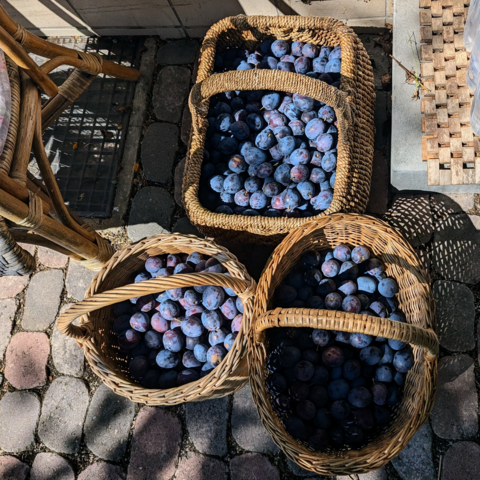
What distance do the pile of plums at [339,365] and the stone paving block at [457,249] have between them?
48cm

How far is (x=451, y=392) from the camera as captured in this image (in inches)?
79.4

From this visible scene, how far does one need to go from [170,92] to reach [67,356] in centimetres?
160

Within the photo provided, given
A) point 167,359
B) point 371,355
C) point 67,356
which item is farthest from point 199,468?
point 371,355

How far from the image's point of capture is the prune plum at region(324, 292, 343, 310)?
1803 millimetres

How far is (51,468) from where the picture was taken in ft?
7.28

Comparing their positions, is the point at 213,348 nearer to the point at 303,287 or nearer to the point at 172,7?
the point at 303,287

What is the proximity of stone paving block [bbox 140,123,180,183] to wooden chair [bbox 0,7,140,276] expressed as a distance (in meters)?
0.53

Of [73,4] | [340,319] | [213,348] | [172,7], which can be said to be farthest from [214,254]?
[73,4]

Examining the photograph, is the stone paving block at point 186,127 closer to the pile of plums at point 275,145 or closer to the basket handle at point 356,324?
the pile of plums at point 275,145

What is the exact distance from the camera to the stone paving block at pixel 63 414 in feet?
7.36

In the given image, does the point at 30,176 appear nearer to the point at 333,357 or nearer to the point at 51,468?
the point at 51,468

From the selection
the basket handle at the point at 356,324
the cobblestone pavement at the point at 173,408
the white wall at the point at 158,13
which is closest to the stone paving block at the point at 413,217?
the cobblestone pavement at the point at 173,408

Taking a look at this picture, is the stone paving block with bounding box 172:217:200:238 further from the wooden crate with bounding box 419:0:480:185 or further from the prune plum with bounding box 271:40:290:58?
the wooden crate with bounding box 419:0:480:185

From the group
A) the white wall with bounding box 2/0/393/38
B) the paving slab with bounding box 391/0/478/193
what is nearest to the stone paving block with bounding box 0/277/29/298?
the white wall with bounding box 2/0/393/38
